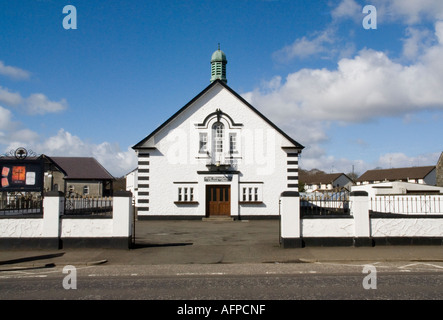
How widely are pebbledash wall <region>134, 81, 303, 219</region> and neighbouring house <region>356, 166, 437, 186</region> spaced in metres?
67.7

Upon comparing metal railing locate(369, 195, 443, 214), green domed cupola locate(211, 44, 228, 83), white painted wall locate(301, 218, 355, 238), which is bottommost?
white painted wall locate(301, 218, 355, 238)

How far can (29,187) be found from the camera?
15680 mm

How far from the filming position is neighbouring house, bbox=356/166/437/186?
276 feet

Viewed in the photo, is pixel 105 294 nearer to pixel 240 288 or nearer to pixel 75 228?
pixel 240 288

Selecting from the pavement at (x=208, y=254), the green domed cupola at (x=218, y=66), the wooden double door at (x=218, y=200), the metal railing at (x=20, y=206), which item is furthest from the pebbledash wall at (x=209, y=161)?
the metal railing at (x=20, y=206)

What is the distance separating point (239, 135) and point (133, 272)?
56.3 feet

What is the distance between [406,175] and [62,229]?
291 feet

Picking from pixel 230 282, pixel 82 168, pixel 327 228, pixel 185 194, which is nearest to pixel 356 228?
pixel 327 228

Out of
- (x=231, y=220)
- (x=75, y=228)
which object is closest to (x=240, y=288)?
(x=75, y=228)

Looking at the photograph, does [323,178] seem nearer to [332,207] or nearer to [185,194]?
[185,194]

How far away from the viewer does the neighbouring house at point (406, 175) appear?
276 ft

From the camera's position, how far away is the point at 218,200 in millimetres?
26219

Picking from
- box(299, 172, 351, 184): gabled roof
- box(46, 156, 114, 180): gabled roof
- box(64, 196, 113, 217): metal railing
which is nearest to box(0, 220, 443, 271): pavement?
box(64, 196, 113, 217): metal railing

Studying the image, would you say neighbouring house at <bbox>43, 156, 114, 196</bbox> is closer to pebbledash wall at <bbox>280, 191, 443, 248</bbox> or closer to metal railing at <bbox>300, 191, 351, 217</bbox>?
metal railing at <bbox>300, 191, 351, 217</bbox>
